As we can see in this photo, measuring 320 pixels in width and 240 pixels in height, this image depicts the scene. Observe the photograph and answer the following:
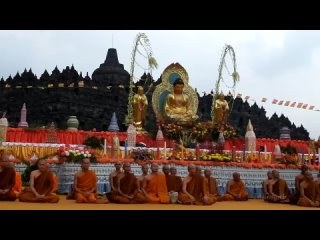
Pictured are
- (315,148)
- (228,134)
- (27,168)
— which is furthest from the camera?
(315,148)

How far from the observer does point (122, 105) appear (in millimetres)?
23594

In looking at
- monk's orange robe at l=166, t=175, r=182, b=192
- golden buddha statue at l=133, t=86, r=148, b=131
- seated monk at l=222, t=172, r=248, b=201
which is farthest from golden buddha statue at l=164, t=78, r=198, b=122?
monk's orange robe at l=166, t=175, r=182, b=192

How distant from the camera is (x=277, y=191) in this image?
9180 mm

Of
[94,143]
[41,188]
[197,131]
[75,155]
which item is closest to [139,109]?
[197,131]

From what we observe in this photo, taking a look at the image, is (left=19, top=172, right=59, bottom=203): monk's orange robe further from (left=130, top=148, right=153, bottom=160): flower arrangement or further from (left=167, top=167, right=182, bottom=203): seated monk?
(left=130, top=148, right=153, bottom=160): flower arrangement

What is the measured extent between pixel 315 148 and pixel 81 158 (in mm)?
7841

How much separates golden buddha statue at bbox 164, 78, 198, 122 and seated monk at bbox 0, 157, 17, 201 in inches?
324

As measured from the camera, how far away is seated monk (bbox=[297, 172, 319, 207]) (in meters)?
8.26

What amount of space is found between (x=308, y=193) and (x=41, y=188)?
4615 mm

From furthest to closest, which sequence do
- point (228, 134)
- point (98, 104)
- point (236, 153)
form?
point (98, 104) < point (228, 134) < point (236, 153)

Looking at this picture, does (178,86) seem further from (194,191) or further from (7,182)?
(7,182)

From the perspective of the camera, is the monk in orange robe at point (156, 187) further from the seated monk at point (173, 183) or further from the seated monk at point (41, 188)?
the seated monk at point (41, 188)
